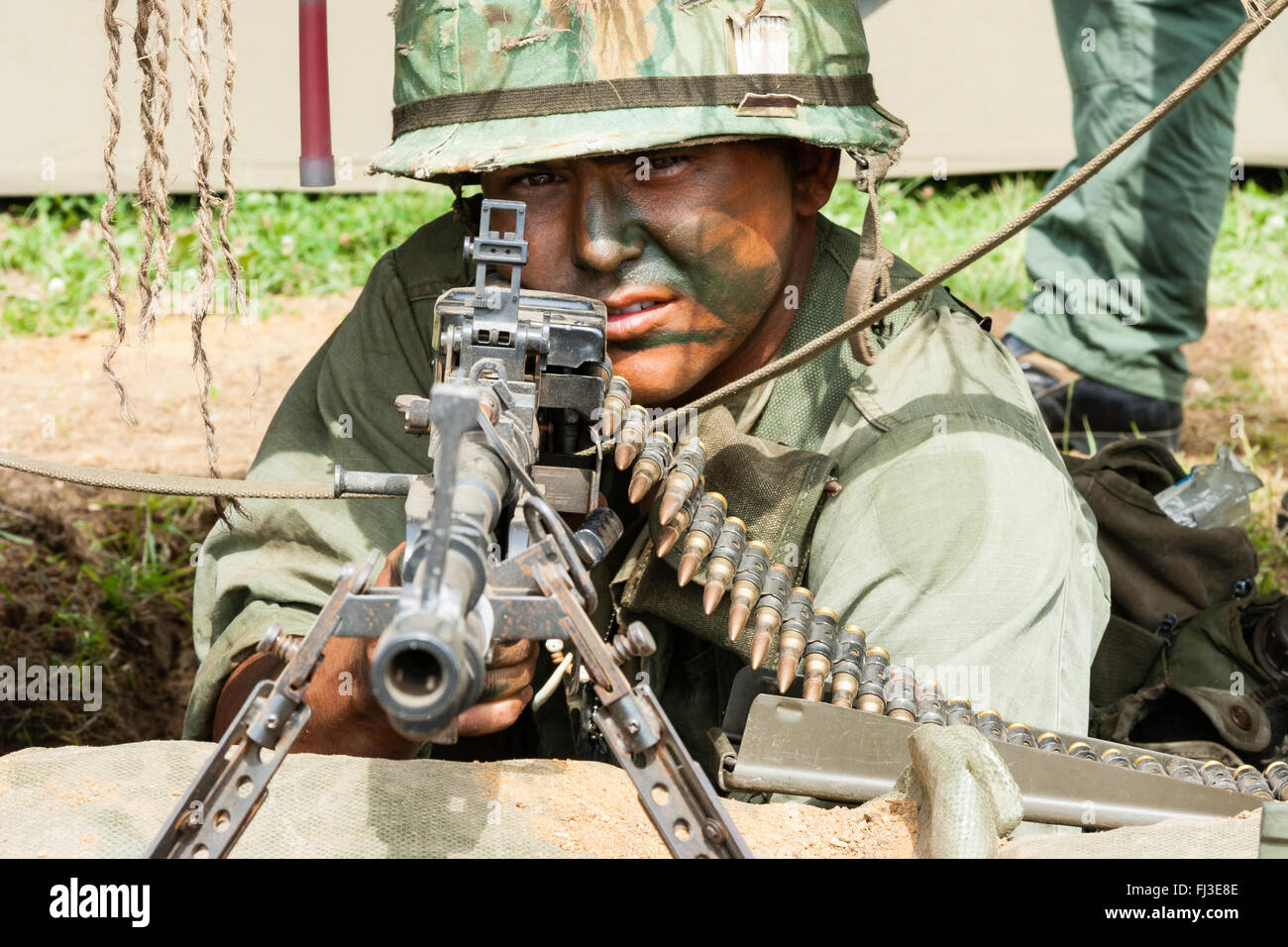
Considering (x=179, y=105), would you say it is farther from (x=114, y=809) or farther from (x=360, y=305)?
(x=114, y=809)

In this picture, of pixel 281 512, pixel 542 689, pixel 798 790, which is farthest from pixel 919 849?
pixel 281 512

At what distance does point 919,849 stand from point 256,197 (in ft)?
21.6

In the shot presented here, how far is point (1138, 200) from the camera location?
5.21m

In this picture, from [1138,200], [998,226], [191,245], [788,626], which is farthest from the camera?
[998,226]

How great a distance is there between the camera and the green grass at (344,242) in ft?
22.1

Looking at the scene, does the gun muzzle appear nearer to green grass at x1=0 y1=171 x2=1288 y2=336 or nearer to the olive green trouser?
the olive green trouser

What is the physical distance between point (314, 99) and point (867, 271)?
1.36 m

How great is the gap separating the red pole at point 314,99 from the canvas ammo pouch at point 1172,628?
1927 mm

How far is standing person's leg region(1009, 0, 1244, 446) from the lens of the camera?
5.05 metres

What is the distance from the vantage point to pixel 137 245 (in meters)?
7.11

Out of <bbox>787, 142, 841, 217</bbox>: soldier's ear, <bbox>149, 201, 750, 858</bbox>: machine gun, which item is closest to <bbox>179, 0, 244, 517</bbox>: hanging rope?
<bbox>149, 201, 750, 858</bbox>: machine gun

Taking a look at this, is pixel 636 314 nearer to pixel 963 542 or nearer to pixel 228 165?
pixel 963 542

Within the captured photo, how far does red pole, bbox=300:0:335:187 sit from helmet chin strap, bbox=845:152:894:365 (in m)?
1.21

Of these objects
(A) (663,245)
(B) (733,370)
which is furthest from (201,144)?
(B) (733,370)
